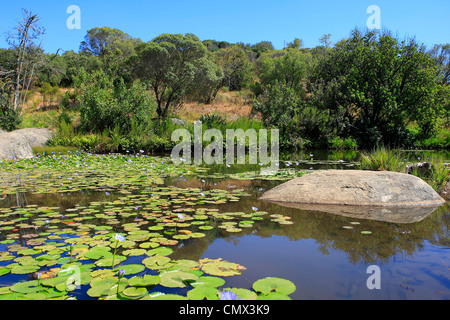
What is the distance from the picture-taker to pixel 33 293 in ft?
5.64

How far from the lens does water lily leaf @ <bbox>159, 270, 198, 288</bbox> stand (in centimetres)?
181

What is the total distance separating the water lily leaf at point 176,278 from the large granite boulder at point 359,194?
248 cm

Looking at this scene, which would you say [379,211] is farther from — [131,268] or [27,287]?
[27,287]

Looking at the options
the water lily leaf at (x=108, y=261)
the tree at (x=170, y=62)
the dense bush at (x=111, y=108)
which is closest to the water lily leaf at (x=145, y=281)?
the water lily leaf at (x=108, y=261)

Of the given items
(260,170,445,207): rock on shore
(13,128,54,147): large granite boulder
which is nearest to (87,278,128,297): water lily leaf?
(260,170,445,207): rock on shore

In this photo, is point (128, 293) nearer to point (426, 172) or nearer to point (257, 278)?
point (257, 278)

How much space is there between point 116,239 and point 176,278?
0.47 meters

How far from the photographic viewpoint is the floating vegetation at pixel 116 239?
70.2 inches

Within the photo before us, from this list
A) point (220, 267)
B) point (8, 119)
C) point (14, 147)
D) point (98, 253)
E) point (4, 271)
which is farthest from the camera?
point (8, 119)

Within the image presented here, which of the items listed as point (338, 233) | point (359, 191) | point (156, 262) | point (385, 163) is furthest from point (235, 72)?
point (156, 262)

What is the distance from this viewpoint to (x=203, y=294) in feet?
5.46

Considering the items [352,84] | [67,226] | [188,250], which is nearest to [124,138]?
[67,226]

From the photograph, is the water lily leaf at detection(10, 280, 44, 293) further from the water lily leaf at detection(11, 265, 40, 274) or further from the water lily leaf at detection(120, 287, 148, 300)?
the water lily leaf at detection(120, 287, 148, 300)

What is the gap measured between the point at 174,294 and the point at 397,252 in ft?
6.25
